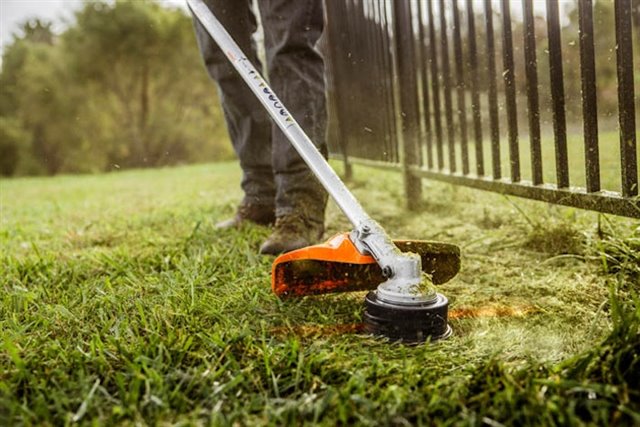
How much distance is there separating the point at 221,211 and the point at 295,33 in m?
1.25

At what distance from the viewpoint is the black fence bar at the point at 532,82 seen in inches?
64.9

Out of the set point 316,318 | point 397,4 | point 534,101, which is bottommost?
point 316,318

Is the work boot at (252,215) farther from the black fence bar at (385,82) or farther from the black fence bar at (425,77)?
the black fence bar at (385,82)

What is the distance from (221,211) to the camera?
2.91 m

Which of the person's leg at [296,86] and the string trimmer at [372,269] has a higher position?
the person's leg at [296,86]

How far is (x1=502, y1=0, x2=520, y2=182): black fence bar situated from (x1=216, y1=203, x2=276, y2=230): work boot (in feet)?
3.15

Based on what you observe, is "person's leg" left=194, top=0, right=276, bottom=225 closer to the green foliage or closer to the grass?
the grass

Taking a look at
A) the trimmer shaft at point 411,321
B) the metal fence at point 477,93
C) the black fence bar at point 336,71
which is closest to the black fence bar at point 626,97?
the metal fence at point 477,93

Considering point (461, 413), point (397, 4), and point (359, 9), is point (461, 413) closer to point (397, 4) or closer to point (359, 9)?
point (397, 4)

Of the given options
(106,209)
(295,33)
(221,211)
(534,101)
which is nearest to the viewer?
(534,101)

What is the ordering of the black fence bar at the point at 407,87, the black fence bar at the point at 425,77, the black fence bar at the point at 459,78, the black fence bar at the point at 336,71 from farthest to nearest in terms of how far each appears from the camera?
the black fence bar at the point at 336,71 < the black fence bar at the point at 407,87 < the black fence bar at the point at 425,77 < the black fence bar at the point at 459,78

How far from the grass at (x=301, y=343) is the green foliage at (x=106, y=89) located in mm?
12345

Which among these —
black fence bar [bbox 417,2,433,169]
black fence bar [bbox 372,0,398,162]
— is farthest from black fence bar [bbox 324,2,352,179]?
black fence bar [bbox 417,2,433,169]

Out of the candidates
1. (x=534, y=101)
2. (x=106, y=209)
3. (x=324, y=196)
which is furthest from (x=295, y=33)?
(x=106, y=209)
